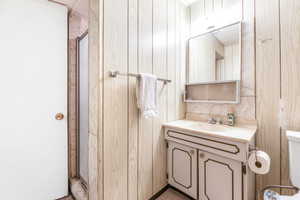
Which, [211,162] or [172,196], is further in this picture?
[172,196]

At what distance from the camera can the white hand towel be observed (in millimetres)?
1241

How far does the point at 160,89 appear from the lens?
1611mm

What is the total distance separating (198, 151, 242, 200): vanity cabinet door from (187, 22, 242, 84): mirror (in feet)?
3.08

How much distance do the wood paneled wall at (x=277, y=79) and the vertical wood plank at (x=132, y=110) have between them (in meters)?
1.27

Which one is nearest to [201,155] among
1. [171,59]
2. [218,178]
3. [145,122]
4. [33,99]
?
[218,178]

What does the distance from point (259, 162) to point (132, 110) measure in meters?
1.12

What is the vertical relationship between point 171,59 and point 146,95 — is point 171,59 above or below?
above

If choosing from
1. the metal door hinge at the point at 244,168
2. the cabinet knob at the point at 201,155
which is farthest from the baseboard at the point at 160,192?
the metal door hinge at the point at 244,168

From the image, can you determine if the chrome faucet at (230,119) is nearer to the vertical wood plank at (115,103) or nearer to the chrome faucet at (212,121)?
the chrome faucet at (212,121)

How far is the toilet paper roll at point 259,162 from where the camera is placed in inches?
39.0

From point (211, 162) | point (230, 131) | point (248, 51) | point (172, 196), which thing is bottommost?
point (172, 196)

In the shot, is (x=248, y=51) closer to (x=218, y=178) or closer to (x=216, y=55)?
(x=216, y=55)

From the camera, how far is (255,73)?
4.62 ft

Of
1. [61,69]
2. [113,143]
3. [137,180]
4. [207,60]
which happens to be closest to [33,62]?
[61,69]
